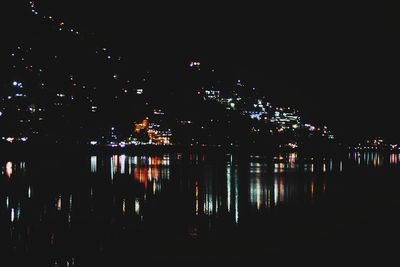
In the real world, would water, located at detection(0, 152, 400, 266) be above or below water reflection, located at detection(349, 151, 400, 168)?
below

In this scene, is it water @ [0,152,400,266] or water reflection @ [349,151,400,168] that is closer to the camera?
water @ [0,152,400,266]

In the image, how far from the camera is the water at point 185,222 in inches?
395

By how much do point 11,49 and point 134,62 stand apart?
42824 mm

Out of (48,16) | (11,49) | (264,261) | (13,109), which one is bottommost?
(264,261)

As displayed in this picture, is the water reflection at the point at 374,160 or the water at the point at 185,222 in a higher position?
the water reflection at the point at 374,160

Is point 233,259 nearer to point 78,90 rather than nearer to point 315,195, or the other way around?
point 315,195

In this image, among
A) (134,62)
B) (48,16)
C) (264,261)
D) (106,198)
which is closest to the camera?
(264,261)

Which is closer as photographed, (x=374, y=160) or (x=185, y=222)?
(x=185, y=222)

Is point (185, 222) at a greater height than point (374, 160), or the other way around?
point (374, 160)

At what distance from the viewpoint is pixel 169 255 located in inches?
386

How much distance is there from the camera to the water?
395 inches

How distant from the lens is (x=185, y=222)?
1334 cm

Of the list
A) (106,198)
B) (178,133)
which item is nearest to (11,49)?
(178,133)

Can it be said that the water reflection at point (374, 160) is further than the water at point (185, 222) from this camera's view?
Yes
